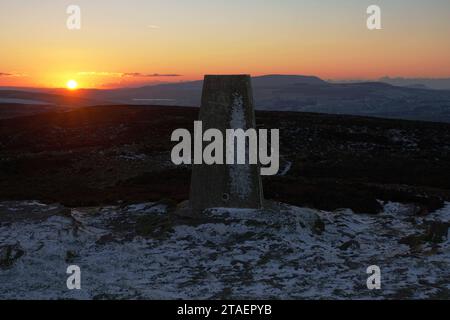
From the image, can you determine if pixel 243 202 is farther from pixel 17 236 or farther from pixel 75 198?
pixel 75 198

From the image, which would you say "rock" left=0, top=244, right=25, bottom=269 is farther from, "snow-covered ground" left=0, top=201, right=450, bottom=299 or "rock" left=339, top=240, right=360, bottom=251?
"rock" left=339, top=240, right=360, bottom=251

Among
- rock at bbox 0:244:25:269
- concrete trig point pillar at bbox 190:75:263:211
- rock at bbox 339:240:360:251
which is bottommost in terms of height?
rock at bbox 339:240:360:251

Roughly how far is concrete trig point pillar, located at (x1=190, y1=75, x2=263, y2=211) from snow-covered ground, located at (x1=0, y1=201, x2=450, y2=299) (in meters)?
0.59

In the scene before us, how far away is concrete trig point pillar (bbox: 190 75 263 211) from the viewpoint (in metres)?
17.3

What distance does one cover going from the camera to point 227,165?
17422 millimetres

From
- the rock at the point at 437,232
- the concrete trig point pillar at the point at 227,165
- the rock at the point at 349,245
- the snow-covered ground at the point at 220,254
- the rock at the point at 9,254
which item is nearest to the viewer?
the snow-covered ground at the point at 220,254

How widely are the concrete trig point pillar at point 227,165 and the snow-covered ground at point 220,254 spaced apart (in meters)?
0.59

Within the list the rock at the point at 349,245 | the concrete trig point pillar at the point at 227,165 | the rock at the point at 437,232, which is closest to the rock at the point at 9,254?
the concrete trig point pillar at the point at 227,165

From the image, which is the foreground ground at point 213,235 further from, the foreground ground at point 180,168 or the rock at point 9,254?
the foreground ground at point 180,168

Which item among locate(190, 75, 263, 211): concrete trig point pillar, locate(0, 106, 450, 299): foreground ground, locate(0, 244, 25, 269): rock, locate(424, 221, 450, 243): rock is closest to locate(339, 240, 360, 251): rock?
locate(0, 106, 450, 299): foreground ground

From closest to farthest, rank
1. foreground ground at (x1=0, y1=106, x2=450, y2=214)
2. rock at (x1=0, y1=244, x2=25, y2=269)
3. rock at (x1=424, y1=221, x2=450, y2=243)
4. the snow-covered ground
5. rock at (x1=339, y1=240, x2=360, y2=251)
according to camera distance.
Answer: the snow-covered ground
rock at (x1=0, y1=244, x2=25, y2=269)
rock at (x1=339, y1=240, x2=360, y2=251)
rock at (x1=424, y1=221, x2=450, y2=243)
foreground ground at (x1=0, y1=106, x2=450, y2=214)

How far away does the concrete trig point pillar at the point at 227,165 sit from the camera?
17312mm

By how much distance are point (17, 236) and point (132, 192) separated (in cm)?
934
